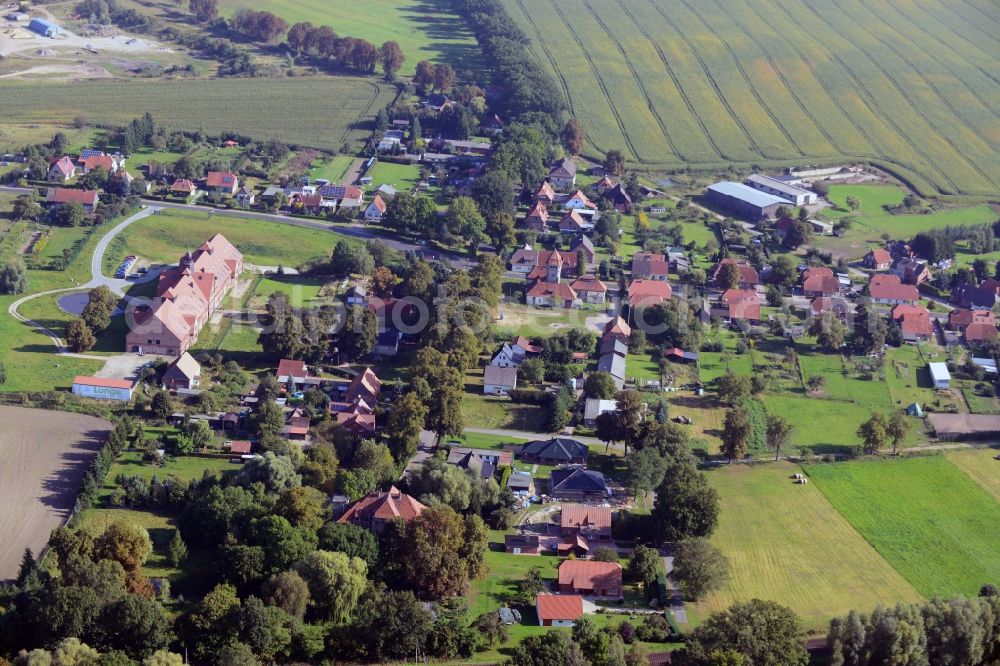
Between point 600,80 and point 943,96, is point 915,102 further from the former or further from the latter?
point 600,80

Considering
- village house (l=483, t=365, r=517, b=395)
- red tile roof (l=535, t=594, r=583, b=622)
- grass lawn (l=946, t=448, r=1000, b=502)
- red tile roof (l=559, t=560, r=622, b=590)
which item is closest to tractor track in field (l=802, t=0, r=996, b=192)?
grass lawn (l=946, t=448, r=1000, b=502)

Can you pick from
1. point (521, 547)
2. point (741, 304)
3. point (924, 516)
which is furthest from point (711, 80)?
point (521, 547)

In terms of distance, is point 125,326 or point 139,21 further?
point 139,21

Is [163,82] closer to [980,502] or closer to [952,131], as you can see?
[952,131]

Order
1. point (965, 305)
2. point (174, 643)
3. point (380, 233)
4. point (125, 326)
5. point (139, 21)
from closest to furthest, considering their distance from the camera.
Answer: point (174, 643)
point (125, 326)
point (965, 305)
point (380, 233)
point (139, 21)

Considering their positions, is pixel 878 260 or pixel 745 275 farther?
pixel 878 260

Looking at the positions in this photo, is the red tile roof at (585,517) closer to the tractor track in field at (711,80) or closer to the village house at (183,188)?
the village house at (183,188)

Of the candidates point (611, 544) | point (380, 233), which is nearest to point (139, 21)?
point (380, 233)
